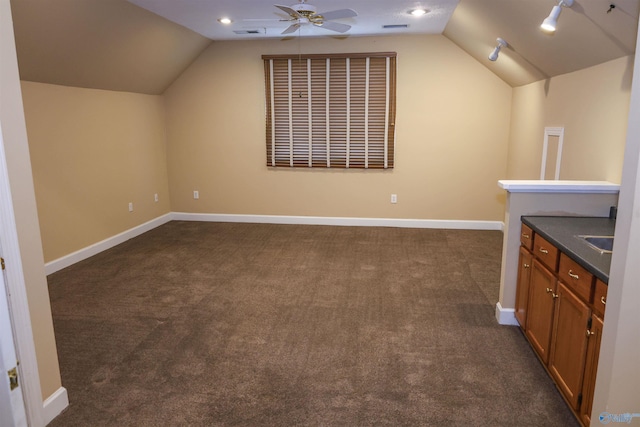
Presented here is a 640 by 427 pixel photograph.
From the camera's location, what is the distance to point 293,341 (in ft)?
10.1

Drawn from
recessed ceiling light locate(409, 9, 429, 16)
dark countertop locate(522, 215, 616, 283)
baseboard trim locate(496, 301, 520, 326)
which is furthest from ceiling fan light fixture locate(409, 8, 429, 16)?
baseboard trim locate(496, 301, 520, 326)

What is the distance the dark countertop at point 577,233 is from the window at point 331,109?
10.8 ft

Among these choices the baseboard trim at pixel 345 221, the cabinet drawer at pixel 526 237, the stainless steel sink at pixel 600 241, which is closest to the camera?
the stainless steel sink at pixel 600 241

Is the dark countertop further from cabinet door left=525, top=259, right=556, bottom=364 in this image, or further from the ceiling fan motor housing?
the ceiling fan motor housing

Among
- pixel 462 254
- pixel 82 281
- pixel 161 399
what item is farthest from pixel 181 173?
pixel 161 399

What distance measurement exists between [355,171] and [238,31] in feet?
7.81

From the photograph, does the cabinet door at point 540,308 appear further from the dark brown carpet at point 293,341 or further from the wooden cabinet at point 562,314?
the dark brown carpet at point 293,341

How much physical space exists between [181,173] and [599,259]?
573 cm

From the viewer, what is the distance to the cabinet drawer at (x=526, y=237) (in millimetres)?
2904

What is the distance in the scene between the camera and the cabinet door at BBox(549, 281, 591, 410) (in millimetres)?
2115

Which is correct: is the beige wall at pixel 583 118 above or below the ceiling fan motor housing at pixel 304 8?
below

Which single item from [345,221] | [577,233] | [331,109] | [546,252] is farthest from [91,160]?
[577,233]

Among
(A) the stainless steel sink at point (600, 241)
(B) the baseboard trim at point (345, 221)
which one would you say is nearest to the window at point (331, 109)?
(B) the baseboard trim at point (345, 221)

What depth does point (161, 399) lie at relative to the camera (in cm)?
244
